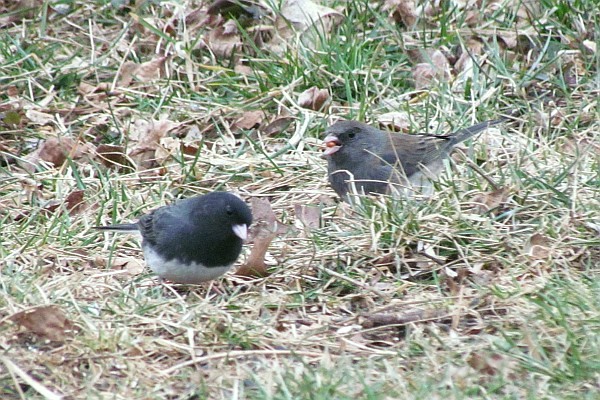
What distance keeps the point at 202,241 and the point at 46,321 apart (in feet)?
2.14

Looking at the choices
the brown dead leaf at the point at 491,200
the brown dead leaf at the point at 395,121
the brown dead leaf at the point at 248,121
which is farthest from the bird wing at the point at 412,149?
the brown dead leaf at the point at 248,121

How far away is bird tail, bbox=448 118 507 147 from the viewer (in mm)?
4684

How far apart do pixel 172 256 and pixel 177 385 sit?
720 millimetres

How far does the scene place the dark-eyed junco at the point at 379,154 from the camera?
14.8 ft

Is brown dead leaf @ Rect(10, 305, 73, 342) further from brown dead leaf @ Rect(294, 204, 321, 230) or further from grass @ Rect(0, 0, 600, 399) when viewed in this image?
brown dead leaf @ Rect(294, 204, 321, 230)

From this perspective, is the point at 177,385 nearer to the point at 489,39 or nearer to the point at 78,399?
the point at 78,399

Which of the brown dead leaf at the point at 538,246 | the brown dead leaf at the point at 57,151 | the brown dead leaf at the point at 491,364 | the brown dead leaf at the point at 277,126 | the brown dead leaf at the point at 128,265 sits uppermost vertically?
the brown dead leaf at the point at 491,364

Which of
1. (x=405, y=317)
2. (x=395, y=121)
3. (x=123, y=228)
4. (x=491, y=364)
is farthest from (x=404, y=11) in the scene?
(x=491, y=364)

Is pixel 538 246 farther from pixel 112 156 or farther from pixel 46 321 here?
pixel 112 156

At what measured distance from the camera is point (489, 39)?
558 cm

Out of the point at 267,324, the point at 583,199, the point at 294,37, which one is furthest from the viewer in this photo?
the point at 294,37

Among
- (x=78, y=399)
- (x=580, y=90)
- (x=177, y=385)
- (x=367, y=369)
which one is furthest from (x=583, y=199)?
(x=78, y=399)

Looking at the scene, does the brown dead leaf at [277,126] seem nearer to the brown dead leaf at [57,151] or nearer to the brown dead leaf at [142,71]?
the brown dead leaf at [142,71]

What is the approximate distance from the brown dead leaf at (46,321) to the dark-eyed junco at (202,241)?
0.53m
